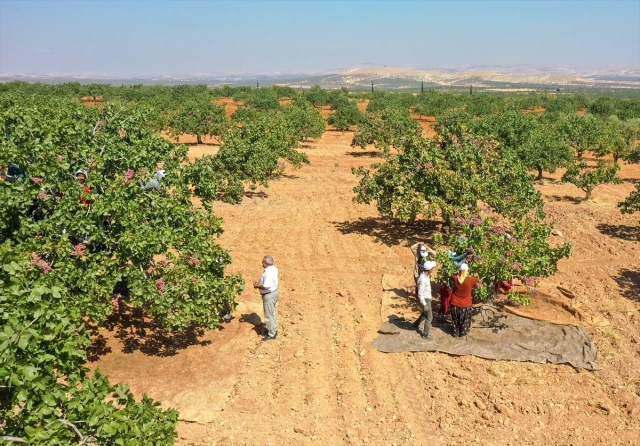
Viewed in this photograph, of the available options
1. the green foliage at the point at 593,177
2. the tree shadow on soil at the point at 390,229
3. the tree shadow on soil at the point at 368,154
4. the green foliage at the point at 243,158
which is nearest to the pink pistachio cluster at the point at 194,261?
the tree shadow on soil at the point at 390,229

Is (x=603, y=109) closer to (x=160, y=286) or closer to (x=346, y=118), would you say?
(x=346, y=118)

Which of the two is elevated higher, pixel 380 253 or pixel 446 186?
pixel 446 186

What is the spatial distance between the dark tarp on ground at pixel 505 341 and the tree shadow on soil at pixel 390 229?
518 cm

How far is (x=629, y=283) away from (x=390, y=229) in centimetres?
A: 668

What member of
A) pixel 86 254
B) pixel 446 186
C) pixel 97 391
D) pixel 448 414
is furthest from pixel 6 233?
pixel 446 186

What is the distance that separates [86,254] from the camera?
7.27 meters

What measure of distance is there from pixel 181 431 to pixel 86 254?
292 cm

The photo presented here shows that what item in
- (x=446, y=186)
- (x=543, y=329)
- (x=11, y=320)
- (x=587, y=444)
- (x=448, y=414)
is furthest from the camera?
(x=446, y=186)

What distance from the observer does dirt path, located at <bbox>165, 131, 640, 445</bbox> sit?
709cm

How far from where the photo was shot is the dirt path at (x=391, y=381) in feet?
23.2

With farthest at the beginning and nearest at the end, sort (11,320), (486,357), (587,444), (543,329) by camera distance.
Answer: (543,329) → (486,357) → (587,444) → (11,320)

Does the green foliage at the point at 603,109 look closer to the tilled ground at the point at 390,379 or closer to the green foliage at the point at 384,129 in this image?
the green foliage at the point at 384,129

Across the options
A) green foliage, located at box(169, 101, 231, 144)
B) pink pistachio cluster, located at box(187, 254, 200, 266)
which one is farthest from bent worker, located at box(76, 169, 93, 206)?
green foliage, located at box(169, 101, 231, 144)

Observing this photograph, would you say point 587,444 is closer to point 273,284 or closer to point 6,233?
point 273,284
